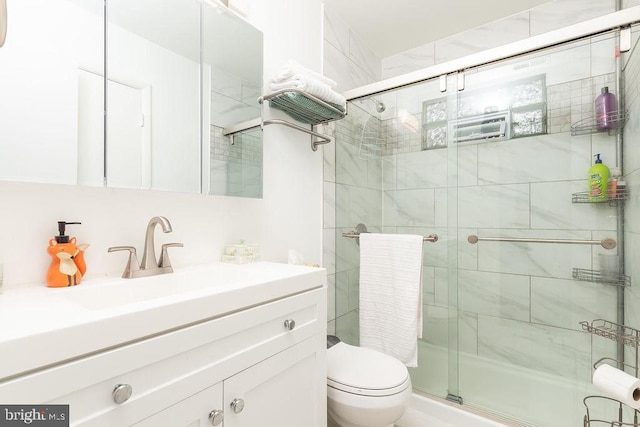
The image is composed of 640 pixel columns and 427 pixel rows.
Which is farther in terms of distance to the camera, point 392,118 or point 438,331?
point 392,118

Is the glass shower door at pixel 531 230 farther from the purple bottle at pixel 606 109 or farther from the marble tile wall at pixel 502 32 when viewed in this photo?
the marble tile wall at pixel 502 32

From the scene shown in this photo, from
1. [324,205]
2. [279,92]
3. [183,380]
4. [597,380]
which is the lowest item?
[597,380]

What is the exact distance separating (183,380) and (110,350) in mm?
188

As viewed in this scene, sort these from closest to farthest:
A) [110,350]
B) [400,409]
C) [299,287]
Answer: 1. [110,350]
2. [299,287]
3. [400,409]

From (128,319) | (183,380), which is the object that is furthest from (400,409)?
(128,319)

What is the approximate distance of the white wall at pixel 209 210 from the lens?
90 centimetres

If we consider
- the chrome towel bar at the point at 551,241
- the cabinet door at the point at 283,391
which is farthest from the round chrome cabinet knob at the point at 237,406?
the chrome towel bar at the point at 551,241

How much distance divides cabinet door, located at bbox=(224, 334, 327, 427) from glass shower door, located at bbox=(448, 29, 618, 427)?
3.14 feet

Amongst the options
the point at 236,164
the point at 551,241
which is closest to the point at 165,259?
the point at 236,164

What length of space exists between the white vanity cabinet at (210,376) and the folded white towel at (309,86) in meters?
0.92

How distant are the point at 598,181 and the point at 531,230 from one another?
0.34m

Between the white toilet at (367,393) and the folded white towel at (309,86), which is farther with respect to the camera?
the folded white towel at (309,86)

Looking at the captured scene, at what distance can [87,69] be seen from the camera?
970mm

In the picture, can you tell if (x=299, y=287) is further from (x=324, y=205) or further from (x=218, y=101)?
(x=324, y=205)
